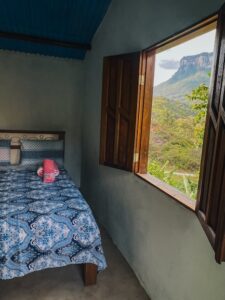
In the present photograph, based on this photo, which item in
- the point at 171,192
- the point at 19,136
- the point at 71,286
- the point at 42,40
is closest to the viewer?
the point at 171,192

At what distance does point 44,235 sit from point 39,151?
5.98 ft

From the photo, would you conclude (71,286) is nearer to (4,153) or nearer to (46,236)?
(46,236)

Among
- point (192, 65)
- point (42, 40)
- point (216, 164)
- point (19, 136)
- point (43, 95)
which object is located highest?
point (42, 40)

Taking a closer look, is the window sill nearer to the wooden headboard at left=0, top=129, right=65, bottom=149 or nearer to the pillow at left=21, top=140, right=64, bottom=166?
the pillow at left=21, top=140, right=64, bottom=166

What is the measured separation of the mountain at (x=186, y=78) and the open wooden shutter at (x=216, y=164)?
0.63 m

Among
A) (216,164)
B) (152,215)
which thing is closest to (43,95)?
(152,215)

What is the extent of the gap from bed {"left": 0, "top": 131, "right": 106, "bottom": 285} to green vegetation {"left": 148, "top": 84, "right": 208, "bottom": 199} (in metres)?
0.81

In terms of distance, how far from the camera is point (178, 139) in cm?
216

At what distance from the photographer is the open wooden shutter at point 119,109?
2.10 metres

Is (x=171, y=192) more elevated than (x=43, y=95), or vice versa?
(x=43, y=95)

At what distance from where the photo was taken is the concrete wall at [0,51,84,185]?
368cm

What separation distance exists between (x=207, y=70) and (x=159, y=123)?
0.68 meters

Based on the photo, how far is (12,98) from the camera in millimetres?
3727

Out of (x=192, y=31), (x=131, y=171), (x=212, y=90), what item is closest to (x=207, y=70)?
(x=192, y=31)
